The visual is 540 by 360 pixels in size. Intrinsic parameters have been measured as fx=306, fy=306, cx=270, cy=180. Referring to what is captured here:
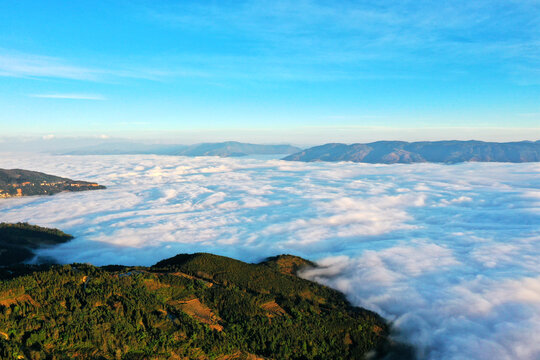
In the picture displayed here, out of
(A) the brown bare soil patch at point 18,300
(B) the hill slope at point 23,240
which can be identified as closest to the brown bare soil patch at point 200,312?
(A) the brown bare soil patch at point 18,300

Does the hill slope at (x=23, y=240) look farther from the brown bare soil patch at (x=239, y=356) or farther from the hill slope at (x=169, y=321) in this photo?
the brown bare soil patch at (x=239, y=356)

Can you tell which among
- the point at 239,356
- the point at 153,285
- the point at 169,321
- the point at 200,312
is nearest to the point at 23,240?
the point at 153,285

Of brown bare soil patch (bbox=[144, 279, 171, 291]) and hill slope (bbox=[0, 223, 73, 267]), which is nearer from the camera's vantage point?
brown bare soil patch (bbox=[144, 279, 171, 291])

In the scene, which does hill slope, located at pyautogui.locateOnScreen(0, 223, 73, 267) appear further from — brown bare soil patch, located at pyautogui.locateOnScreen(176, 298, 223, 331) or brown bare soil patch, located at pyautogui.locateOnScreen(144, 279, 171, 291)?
brown bare soil patch, located at pyautogui.locateOnScreen(176, 298, 223, 331)

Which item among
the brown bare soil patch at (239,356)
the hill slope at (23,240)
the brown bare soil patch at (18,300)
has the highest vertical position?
the brown bare soil patch at (18,300)

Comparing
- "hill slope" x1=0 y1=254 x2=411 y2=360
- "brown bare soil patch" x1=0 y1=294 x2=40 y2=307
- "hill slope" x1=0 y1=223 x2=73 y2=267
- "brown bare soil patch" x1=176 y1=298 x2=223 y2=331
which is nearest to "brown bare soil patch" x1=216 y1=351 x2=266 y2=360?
"hill slope" x1=0 y1=254 x2=411 y2=360

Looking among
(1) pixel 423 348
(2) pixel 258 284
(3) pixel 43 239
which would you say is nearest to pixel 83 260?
(3) pixel 43 239

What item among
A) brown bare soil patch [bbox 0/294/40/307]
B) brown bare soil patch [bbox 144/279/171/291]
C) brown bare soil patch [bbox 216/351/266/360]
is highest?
brown bare soil patch [bbox 0/294/40/307]

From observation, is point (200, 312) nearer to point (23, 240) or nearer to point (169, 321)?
point (169, 321)

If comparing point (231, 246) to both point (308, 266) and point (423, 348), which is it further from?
point (423, 348)
